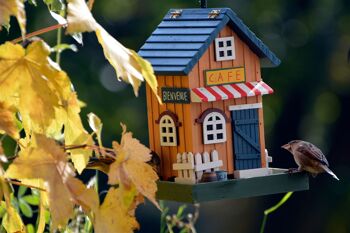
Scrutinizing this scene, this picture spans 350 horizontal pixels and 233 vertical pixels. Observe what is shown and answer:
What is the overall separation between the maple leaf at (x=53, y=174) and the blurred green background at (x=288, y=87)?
9.24m

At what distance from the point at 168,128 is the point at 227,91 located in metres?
0.20

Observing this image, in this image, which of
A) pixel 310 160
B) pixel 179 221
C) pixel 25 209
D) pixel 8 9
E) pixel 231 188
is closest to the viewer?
pixel 8 9

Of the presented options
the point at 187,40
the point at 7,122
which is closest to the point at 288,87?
the point at 187,40

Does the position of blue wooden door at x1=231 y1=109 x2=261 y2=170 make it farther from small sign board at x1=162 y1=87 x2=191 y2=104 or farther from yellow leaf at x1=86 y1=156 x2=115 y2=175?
yellow leaf at x1=86 y1=156 x2=115 y2=175

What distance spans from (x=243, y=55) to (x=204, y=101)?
0.25 meters

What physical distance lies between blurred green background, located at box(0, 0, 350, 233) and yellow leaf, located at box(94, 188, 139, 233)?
910 cm

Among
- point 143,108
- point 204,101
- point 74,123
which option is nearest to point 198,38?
point 204,101

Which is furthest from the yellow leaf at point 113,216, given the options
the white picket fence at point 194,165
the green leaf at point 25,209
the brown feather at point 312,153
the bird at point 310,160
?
the green leaf at point 25,209

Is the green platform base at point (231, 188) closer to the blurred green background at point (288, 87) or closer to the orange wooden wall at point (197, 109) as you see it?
the orange wooden wall at point (197, 109)

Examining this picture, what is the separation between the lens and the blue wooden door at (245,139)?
9.73 feet

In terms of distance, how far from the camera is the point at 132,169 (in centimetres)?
175

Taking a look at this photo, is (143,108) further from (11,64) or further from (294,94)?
(11,64)

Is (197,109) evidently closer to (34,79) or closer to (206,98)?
(206,98)

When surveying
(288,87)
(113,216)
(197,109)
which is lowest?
(113,216)
